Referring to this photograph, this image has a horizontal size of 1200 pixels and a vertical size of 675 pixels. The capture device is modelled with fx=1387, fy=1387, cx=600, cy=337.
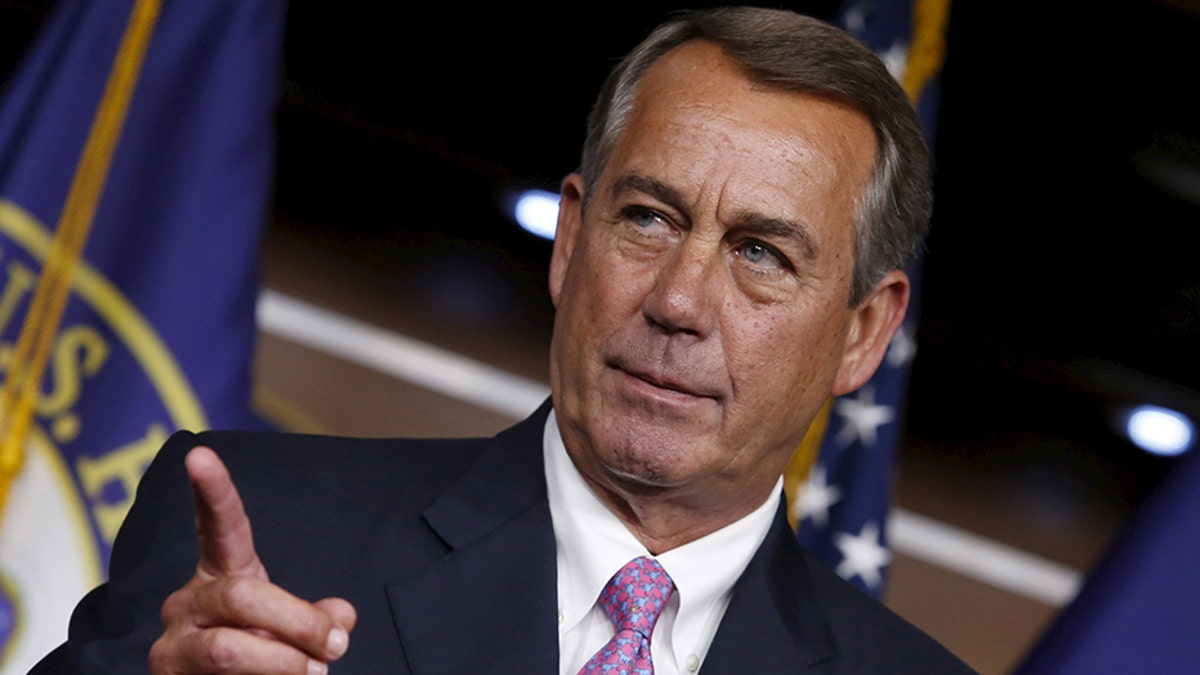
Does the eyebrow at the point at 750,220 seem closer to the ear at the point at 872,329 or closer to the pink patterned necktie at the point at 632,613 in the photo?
the ear at the point at 872,329

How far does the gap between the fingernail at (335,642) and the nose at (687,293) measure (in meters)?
0.64

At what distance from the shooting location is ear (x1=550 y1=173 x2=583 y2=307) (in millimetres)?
1849

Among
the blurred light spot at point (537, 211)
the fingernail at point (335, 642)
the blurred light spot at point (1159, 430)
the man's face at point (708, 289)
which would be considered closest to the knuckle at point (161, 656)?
the fingernail at point (335, 642)

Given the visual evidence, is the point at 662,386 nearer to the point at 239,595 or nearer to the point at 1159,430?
the point at 239,595

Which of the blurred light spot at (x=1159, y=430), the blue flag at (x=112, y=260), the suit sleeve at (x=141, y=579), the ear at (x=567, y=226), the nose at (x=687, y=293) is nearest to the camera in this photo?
the suit sleeve at (x=141, y=579)

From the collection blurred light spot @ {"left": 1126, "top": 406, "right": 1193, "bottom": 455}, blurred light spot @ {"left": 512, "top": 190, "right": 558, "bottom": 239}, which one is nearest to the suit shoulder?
blurred light spot @ {"left": 512, "top": 190, "right": 558, "bottom": 239}

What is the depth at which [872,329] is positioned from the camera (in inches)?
74.7

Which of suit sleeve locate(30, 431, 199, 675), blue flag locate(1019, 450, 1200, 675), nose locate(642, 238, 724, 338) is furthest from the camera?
nose locate(642, 238, 724, 338)

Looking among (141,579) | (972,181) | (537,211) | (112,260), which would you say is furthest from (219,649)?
(537,211)

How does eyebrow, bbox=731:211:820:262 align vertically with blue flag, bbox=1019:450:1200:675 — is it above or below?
below

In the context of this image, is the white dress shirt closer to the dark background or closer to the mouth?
the mouth

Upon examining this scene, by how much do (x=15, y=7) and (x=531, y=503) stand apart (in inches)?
112

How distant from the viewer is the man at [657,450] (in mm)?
1484

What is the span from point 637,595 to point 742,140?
557mm
